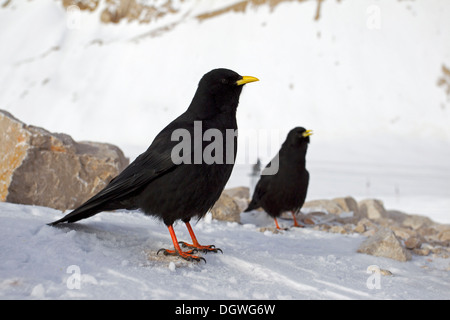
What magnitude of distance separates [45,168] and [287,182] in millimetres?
3049

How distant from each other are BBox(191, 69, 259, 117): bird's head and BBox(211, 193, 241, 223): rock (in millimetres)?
2349

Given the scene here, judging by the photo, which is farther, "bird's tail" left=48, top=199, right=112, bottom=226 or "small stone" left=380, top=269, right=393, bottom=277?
"small stone" left=380, top=269, right=393, bottom=277

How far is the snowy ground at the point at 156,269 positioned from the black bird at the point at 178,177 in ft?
0.71

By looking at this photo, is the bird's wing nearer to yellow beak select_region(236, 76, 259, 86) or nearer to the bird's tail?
the bird's tail

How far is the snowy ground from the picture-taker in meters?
2.33

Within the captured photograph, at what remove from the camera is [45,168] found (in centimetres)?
471

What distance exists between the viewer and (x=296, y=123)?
22.6 meters

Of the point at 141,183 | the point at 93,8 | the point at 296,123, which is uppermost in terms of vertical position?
the point at 93,8

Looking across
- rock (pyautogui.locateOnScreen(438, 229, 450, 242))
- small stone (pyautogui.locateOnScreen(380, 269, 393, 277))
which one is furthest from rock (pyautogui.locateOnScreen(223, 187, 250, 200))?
small stone (pyautogui.locateOnScreen(380, 269, 393, 277))

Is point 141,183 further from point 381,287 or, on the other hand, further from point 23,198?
point 23,198

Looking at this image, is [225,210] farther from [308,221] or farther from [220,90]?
[220,90]
